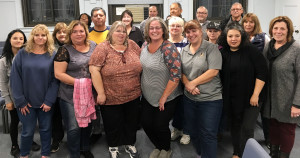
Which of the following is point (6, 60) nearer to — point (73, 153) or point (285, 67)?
point (73, 153)

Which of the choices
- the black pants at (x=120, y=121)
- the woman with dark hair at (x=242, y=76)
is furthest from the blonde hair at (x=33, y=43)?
the woman with dark hair at (x=242, y=76)

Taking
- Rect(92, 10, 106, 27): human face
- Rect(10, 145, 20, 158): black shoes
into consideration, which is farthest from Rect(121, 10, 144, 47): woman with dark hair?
Rect(10, 145, 20, 158): black shoes

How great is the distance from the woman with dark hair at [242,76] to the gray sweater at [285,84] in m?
0.12

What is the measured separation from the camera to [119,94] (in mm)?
2293

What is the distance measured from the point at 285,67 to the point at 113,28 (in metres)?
1.49

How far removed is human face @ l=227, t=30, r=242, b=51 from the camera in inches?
84.0

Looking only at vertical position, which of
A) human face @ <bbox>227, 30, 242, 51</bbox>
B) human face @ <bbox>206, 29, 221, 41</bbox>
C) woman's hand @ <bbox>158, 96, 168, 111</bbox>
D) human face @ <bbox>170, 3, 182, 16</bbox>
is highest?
human face @ <bbox>170, 3, 182, 16</bbox>

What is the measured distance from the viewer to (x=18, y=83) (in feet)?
7.48

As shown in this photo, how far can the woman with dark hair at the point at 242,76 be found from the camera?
213cm

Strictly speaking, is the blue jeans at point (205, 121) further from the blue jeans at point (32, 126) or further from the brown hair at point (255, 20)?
the blue jeans at point (32, 126)

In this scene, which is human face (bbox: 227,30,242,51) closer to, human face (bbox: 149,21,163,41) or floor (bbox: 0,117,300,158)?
human face (bbox: 149,21,163,41)

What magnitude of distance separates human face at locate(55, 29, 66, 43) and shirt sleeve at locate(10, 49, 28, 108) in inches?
18.8

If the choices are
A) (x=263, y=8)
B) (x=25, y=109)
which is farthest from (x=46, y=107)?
(x=263, y=8)

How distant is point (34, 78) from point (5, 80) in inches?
20.2
